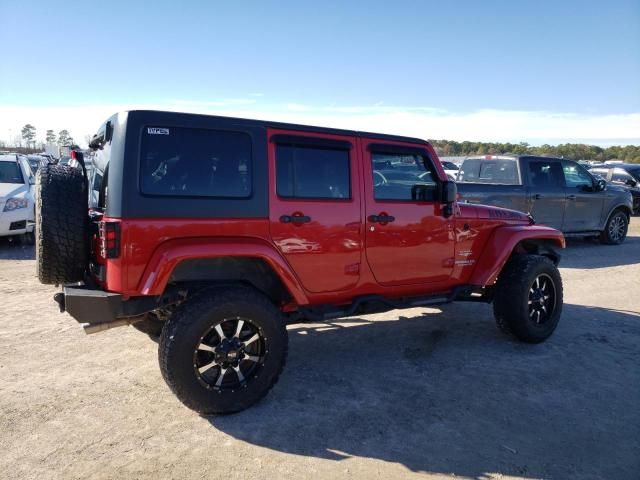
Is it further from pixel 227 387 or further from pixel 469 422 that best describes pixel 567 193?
pixel 227 387

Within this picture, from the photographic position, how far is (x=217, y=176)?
334 centimetres

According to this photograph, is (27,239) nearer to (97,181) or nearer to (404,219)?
(97,181)

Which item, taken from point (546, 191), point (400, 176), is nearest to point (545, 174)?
point (546, 191)

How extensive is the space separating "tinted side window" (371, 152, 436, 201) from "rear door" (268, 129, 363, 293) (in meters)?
0.25

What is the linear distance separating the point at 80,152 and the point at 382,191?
99.9 inches

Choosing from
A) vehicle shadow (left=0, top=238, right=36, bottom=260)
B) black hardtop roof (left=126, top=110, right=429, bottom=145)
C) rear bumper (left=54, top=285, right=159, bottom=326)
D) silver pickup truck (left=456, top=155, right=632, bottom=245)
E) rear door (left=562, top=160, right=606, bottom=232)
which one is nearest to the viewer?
rear bumper (left=54, top=285, right=159, bottom=326)

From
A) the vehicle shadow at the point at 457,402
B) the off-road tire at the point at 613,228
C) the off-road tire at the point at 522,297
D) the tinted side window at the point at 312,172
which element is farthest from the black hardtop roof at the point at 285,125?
the off-road tire at the point at 613,228

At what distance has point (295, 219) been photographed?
11.7 feet

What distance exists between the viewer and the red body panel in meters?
3.08

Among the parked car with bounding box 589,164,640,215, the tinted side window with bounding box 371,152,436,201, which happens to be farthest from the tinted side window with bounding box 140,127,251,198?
the parked car with bounding box 589,164,640,215

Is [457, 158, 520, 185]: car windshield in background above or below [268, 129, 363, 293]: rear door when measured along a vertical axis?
above

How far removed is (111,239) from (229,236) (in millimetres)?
768

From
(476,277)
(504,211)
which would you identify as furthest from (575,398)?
(504,211)

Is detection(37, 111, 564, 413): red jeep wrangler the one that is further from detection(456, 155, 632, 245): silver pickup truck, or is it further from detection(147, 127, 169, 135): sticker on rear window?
detection(456, 155, 632, 245): silver pickup truck
